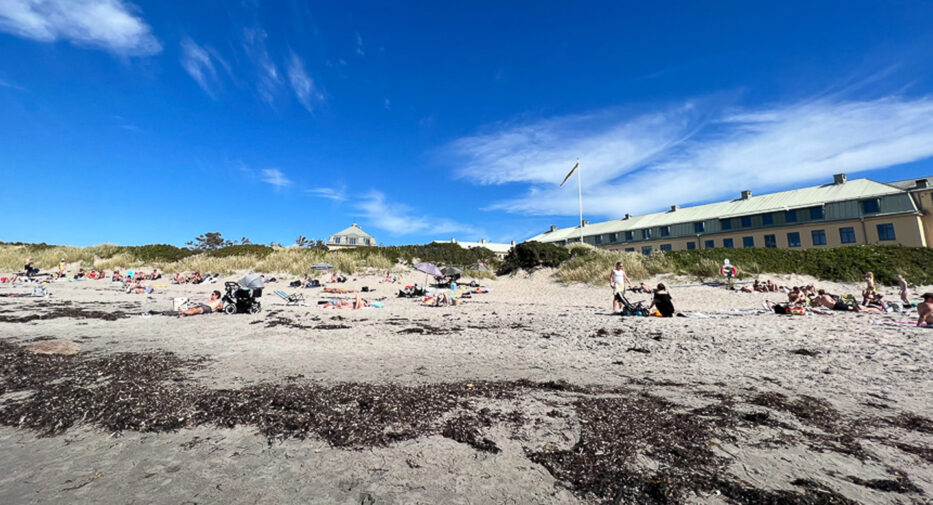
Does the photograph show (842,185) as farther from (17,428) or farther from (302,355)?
(17,428)

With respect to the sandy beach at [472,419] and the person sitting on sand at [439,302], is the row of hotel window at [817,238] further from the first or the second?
the sandy beach at [472,419]

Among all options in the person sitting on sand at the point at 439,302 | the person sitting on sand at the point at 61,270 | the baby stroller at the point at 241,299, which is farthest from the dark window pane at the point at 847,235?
the person sitting on sand at the point at 61,270

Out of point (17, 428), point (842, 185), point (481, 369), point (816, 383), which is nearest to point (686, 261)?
point (816, 383)

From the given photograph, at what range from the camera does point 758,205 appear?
4234 centimetres

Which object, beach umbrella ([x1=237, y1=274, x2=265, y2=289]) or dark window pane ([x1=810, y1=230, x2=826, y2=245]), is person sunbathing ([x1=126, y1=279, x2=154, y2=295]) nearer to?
beach umbrella ([x1=237, y1=274, x2=265, y2=289])

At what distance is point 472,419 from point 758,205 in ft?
170

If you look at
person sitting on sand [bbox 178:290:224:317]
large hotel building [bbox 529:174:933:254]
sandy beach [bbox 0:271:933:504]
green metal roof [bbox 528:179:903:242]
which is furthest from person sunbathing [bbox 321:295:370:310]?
green metal roof [bbox 528:179:903:242]

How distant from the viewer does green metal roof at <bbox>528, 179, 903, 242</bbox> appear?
1417 inches

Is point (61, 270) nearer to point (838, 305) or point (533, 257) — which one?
point (533, 257)

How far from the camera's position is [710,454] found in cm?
275

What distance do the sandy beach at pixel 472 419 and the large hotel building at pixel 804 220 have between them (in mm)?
39112

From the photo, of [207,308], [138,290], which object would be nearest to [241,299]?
[207,308]

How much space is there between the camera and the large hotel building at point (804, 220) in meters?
32.7

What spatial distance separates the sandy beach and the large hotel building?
39.1 metres
